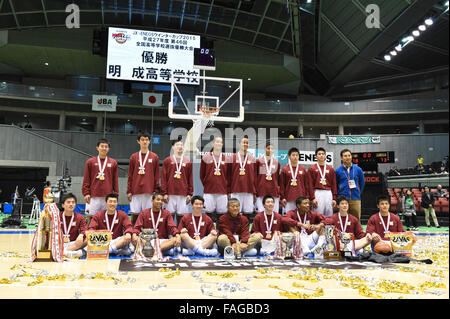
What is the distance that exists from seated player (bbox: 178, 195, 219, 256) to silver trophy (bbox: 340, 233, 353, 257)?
2251 mm

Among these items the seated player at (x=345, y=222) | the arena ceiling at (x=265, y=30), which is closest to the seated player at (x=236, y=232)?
the seated player at (x=345, y=222)

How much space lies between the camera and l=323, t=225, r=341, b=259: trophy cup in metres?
5.79

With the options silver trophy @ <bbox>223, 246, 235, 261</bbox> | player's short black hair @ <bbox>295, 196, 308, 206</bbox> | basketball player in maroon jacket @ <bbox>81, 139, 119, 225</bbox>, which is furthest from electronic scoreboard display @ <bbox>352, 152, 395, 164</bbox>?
basketball player in maroon jacket @ <bbox>81, 139, 119, 225</bbox>

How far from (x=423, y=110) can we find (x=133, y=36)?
2223 cm

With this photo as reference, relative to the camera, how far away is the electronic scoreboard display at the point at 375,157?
1385cm

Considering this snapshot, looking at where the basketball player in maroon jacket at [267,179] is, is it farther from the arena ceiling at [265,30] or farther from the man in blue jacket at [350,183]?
the arena ceiling at [265,30]

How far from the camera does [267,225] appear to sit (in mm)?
6469

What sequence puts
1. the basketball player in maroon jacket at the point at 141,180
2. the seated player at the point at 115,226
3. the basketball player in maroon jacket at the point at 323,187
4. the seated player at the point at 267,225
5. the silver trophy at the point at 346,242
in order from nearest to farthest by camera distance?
the silver trophy at the point at 346,242
the seated player at the point at 115,226
the seated player at the point at 267,225
the basketball player in maroon jacket at the point at 141,180
the basketball player in maroon jacket at the point at 323,187

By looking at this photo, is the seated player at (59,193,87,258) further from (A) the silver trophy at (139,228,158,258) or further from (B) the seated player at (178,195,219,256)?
(B) the seated player at (178,195,219,256)

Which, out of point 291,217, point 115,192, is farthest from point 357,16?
point 115,192

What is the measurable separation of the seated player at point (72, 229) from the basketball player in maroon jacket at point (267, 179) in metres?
3.50

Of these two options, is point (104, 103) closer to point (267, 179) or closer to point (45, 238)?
point (267, 179)

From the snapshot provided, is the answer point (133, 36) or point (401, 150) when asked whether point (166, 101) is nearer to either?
point (133, 36)
